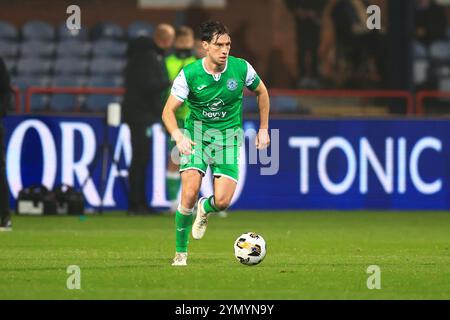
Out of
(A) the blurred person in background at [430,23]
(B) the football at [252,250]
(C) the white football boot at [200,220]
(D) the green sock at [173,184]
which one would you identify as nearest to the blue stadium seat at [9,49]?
(D) the green sock at [173,184]

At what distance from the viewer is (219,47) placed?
11406mm

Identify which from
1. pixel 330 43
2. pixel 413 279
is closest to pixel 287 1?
pixel 330 43

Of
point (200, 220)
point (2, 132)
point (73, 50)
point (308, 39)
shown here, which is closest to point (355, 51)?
point (308, 39)

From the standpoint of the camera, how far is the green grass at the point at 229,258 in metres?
9.73

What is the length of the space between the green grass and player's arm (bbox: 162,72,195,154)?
39.2 inches

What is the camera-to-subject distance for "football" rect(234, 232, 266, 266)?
451 inches

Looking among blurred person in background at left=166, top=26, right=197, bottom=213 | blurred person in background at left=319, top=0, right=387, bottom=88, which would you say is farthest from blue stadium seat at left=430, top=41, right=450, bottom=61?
blurred person in background at left=166, top=26, right=197, bottom=213

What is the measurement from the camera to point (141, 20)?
27266 millimetres

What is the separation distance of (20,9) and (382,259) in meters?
16.1

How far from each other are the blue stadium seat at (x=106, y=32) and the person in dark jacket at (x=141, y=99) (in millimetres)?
6610

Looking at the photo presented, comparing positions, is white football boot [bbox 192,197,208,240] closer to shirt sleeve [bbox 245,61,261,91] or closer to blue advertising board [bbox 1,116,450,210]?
shirt sleeve [bbox 245,61,261,91]

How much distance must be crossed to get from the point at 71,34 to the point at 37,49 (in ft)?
2.15

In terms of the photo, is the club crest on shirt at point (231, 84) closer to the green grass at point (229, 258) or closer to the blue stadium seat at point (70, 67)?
the green grass at point (229, 258)

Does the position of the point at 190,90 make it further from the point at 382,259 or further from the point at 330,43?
the point at 330,43
